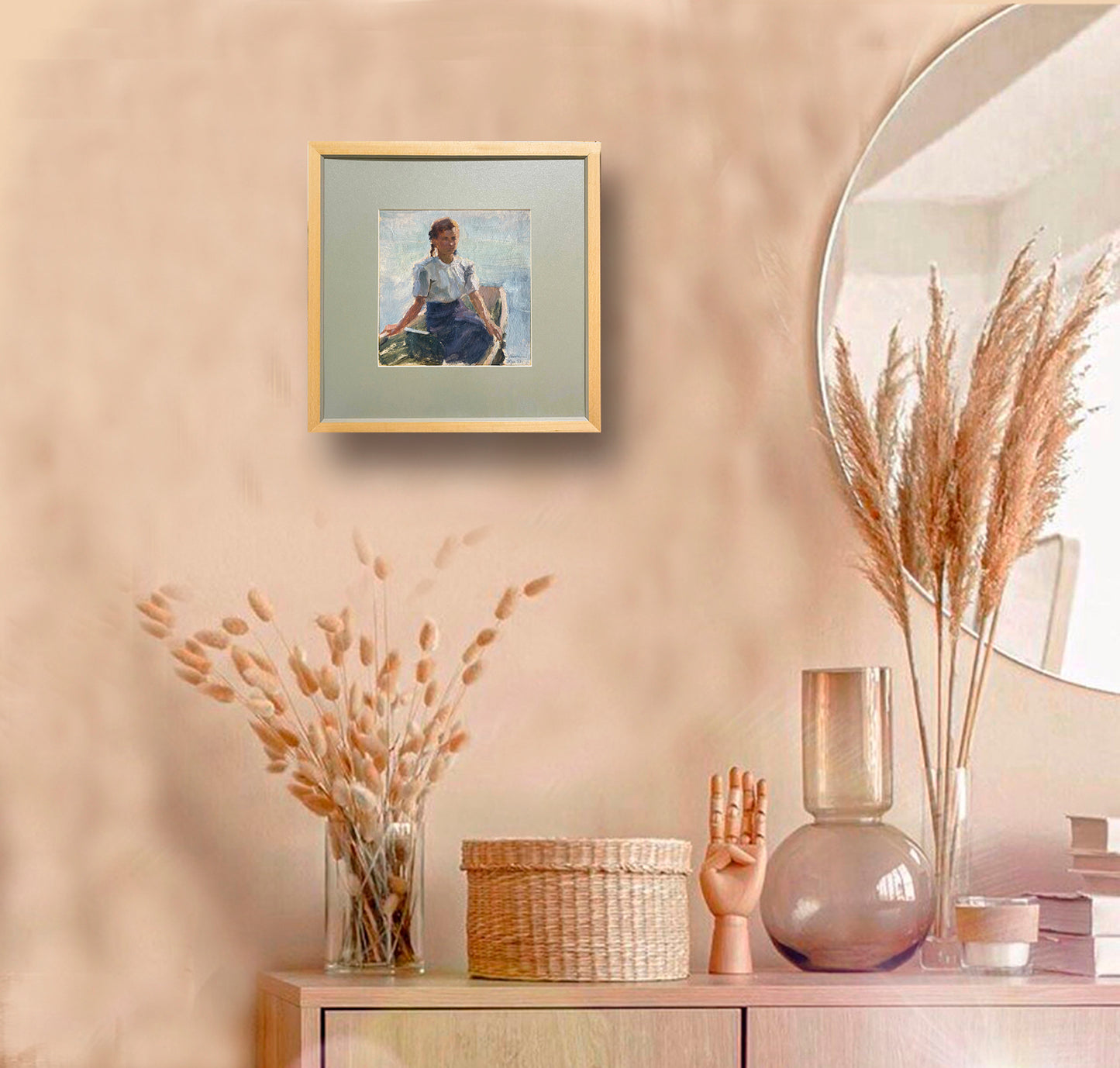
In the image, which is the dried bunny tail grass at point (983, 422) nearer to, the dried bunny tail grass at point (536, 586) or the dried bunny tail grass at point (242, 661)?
the dried bunny tail grass at point (536, 586)

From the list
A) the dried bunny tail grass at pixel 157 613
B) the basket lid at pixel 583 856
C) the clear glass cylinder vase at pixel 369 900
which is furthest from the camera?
the dried bunny tail grass at pixel 157 613

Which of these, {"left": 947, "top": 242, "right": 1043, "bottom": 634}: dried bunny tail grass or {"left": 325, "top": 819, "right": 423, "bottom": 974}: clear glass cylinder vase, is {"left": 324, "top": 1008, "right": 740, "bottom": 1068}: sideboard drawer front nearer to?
{"left": 325, "top": 819, "right": 423, "bottom": 974}: clear glass cylinder vase

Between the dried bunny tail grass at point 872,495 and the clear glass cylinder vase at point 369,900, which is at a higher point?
the dried bunny tail grass at point 872,495

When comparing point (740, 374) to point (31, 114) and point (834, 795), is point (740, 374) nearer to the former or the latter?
point (834, 795)

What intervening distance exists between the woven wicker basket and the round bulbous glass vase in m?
0.14

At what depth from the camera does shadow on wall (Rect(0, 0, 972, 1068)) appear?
8.06 feet

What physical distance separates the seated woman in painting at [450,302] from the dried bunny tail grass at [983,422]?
0.61 metres

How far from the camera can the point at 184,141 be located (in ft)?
8.41

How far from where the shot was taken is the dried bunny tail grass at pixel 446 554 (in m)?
2.53

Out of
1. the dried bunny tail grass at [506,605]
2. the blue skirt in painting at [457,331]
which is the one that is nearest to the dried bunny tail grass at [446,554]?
the dried bunny tail grass at [506,605]

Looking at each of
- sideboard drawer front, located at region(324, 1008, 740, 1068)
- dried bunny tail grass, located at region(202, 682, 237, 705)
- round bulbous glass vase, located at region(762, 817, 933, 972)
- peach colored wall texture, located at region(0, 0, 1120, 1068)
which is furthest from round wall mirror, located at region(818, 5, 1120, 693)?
dried bunny tail grass, located at region(202, 682, 237, 705)

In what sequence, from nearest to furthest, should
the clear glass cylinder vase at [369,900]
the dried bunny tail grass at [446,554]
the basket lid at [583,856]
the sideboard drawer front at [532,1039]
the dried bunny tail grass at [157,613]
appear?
the sideboard drawer front at [532,1039]
the basket lid at [583,856]
the clear glass cylinder vase at [369,900]
the dried bunny tail grass at [157,613]
the dried bunny tail grass at [446,554]

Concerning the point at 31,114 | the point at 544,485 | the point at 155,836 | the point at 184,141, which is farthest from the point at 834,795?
the point at 31,114

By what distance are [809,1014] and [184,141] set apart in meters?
1.36
